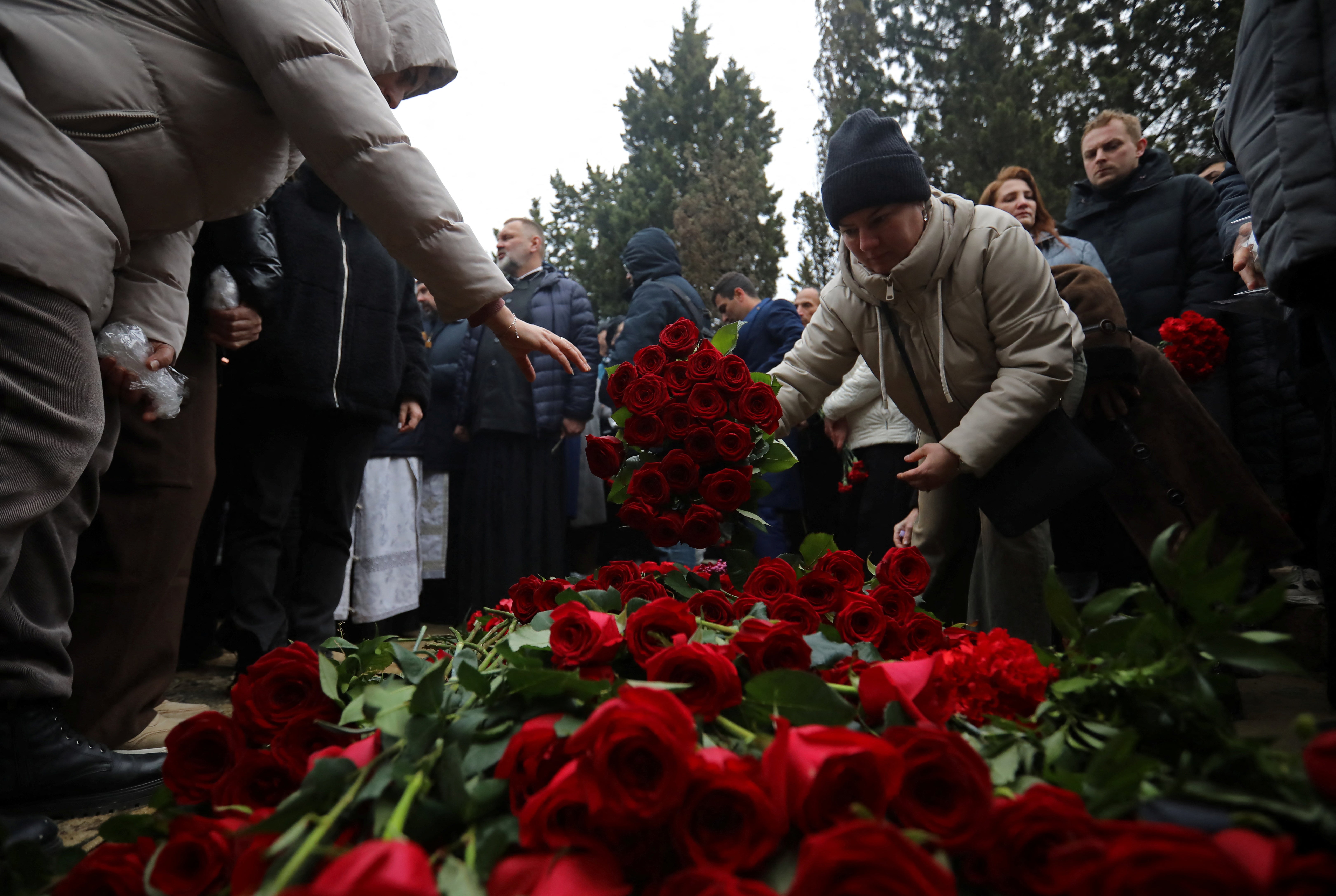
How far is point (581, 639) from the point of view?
3.18 ft

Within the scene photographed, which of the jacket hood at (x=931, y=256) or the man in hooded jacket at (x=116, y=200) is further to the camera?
the jacket hood at (x=931, y=256)

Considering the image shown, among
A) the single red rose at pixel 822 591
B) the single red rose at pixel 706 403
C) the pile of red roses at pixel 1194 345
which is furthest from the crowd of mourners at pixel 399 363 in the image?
the single red rose at pixel 822 591

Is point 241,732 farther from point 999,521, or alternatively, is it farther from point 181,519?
point 999,521

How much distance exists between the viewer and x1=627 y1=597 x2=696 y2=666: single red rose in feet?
3.24

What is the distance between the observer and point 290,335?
3.04 m

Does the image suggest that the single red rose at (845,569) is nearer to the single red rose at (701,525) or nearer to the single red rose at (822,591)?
the single red rose at (822,591)

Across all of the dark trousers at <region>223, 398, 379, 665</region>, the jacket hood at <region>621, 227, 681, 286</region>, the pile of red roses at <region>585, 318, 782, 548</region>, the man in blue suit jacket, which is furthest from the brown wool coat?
the jacket hood at <region>621, 227, 681, 286</region>

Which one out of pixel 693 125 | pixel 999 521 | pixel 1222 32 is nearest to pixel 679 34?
pixel 693 125

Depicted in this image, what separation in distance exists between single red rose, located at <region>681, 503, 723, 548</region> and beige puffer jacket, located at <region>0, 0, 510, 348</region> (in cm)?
61

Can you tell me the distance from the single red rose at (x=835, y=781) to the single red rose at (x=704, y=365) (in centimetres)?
130

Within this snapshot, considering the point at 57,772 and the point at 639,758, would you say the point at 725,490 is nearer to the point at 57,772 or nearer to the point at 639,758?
the point at 639,758

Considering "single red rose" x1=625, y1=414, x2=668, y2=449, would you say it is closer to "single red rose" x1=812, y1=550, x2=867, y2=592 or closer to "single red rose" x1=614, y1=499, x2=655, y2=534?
"single red rose" x1=614, y1=499, x2=655, y2=534

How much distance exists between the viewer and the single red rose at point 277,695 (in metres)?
0.99

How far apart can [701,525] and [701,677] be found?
3.30ft
